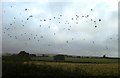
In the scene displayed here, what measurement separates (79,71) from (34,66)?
4.76 meters

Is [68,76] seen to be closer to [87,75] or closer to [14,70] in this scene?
[87,75]

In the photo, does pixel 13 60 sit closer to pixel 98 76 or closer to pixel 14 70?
pixel 14 70

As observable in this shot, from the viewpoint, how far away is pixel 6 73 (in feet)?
106

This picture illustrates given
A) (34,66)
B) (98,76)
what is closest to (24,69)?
(34,66)

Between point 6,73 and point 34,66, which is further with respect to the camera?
point 34,66

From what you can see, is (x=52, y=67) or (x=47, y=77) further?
(x=52, y=67)

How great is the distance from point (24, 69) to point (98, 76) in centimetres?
763

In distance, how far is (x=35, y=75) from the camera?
109 feet

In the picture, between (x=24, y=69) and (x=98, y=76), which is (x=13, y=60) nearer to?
(x=24, y=69)

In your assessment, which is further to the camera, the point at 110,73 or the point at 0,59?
the point at 110,73

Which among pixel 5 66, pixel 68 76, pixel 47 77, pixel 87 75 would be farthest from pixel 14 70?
pixel 87 75

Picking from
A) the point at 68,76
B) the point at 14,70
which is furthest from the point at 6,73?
the point at 68,76

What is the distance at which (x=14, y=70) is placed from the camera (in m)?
33.1

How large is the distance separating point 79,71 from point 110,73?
3384 millimetres
